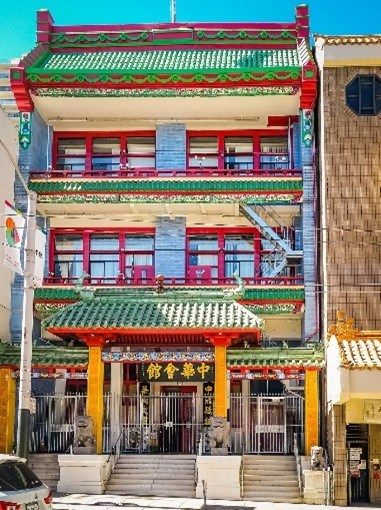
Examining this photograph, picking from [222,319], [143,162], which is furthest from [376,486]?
[143,162]

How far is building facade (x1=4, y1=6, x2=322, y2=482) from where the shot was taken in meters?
27.7

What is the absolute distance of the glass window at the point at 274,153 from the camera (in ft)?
108

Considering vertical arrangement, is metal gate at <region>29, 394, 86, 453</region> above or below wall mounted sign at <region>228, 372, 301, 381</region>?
below

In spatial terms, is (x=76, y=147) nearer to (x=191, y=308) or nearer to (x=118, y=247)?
(x=118, y=247)

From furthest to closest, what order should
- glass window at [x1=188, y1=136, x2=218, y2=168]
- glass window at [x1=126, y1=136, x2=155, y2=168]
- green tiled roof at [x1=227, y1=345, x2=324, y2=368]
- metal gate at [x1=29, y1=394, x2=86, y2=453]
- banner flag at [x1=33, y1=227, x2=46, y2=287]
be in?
1. glass window at [x1=126, y1=136, x2=155, y2=168]
2. glass window at [x1=188, y1=136, x2=218, y2=168]
3. metal gate at [x1=29, y1=394, x2=86, y2=453]
4. green tiled roof at [x1=227, y1=345, x2=324, y2=368]
5. banner flag at [x1=33, y1=227, x2=46, y2=287]

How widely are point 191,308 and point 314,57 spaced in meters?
10.7

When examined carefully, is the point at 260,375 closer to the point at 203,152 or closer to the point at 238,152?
the point at 238,152

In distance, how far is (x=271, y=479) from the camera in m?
26.2

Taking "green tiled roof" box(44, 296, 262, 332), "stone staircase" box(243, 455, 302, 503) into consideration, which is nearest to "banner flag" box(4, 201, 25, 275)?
"green tiled roof" box(44, 296, 262, 332)

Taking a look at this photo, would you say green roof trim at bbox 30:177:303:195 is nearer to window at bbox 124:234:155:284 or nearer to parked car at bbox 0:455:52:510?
window at bbox 124:234:155:284

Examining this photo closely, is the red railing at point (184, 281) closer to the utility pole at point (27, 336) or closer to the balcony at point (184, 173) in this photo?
the balcony at point (184, 173)

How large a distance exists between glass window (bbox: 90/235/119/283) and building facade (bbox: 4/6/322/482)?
0.17 feet

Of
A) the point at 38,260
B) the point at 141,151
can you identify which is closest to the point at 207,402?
the point at 141,151

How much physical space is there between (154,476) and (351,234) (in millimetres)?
9704
